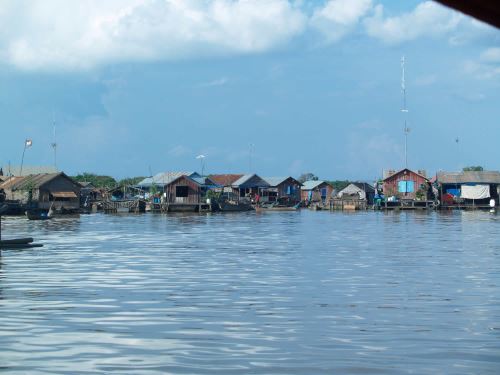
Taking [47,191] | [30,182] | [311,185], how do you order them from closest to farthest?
[47,191] < [30,182] < [311,185]

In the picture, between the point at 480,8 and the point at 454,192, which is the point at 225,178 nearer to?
the point at 454,192

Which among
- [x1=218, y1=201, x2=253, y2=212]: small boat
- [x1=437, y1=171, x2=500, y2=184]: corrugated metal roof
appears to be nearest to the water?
[x1=218, y1=201, x2=253, y2=212]: small boat

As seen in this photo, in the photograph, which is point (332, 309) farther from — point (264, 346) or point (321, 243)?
point (321, 243)

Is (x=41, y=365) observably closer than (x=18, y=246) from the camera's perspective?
Yes

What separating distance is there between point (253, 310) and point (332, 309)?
1582 millimetres

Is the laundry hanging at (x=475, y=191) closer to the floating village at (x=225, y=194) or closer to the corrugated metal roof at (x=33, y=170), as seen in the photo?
the floating village at (x=225, y=194)

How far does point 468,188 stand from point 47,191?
4739 centimetres

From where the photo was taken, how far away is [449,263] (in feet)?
86.5

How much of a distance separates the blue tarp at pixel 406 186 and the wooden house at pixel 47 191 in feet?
125

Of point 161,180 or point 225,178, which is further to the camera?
point 225,178

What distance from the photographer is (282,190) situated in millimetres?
107750

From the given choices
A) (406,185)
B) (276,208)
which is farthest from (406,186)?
(276,208)

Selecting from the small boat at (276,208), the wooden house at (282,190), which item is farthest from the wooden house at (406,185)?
the wooden house at (282,190)

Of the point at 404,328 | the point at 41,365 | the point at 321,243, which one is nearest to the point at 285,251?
the point at 321,243
